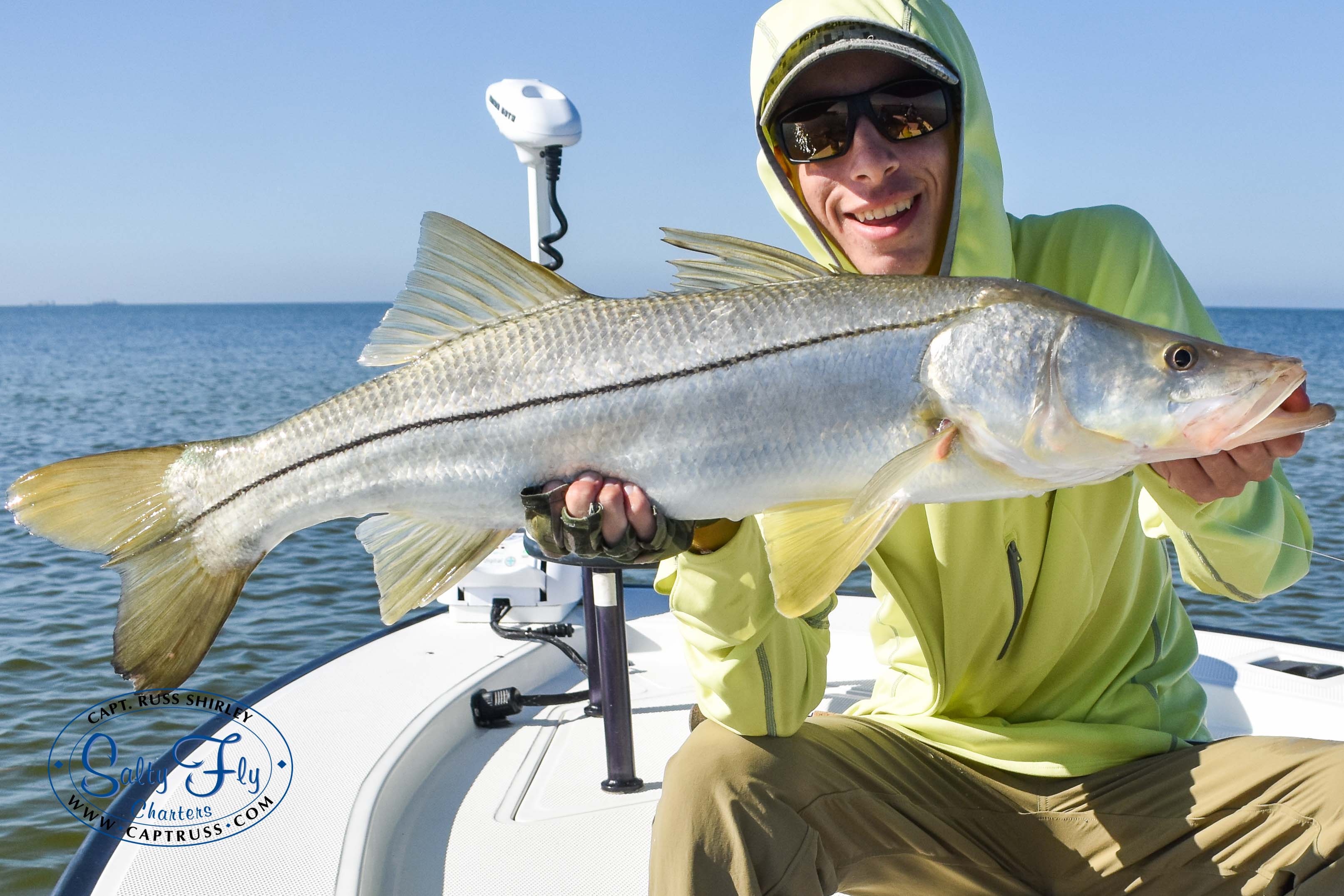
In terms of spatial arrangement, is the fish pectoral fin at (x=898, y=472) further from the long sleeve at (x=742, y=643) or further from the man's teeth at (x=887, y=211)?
the man's teeth at (x=887, y=211)

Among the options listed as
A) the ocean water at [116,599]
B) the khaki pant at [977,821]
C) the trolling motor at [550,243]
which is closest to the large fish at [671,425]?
the khaki pant at [977,821]

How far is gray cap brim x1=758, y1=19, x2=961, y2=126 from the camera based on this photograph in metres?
2.51

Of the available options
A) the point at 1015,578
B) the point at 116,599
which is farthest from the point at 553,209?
the point at 116,599

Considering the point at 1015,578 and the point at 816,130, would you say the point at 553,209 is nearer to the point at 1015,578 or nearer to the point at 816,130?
the point at 816,130

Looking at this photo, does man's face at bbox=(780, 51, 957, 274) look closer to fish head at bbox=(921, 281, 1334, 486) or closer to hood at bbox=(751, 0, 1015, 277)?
hood at bbox=(751, 0, 1015, 277)

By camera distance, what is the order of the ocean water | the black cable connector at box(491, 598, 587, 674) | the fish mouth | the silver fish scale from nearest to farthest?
the fish mouth < the silver fish scale < the black cable connector at box(491, 598, 587, 674) < the ocean water

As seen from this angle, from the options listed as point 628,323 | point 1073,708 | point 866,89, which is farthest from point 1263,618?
point 628,323

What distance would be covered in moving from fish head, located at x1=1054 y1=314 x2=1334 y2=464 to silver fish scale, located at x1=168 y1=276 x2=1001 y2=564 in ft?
0.77

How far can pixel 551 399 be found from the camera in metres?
2.09

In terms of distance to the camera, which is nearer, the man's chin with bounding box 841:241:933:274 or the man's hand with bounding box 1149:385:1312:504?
the man's hand with bounding box 1149:385:1312:504

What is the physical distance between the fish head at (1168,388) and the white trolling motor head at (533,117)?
2.47m

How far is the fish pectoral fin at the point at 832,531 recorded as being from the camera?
1915mm

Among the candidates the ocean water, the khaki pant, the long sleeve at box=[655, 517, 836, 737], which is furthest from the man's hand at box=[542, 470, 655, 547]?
the ocean water

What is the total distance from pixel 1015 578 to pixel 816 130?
50.2 inches
